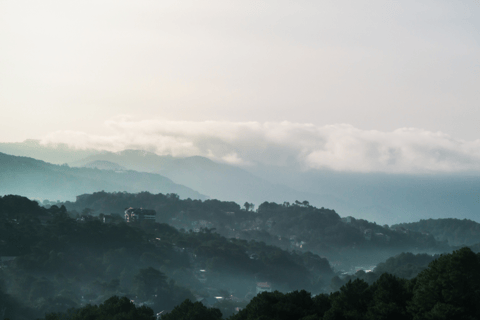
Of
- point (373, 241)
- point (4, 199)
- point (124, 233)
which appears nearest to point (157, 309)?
point (124, 233)

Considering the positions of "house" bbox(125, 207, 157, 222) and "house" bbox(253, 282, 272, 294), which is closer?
"house" bbox(253, 282, 272, 294)

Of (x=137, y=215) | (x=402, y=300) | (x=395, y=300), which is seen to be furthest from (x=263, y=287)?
(x=395, y=300)

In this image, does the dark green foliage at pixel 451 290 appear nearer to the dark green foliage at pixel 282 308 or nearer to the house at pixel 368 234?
the dark green foliage at pixel 282 308

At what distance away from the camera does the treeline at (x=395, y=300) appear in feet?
85.2

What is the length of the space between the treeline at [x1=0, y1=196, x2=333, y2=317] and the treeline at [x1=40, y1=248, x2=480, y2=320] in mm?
43357

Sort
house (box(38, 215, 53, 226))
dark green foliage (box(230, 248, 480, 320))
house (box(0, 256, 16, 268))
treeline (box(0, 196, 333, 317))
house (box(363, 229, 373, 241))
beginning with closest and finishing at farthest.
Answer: dark green foliage (box(230, 248, 480, 320)) < treeline (box(0, 196, 333, 317)) < house (box(0, 256, 16, 268)) < house (box(38, 215, 53, 226)) < house (box(363, 229, 373, 241))

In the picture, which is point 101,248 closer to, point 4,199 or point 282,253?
point 4,199

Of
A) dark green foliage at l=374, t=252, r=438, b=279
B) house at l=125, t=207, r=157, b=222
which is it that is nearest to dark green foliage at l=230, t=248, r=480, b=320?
dark green foliage at l=374, t=252, r=438, b=279

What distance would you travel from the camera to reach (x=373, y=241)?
191375 mm

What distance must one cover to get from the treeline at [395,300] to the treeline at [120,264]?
43.4 m

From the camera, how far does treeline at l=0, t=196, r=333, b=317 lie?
75.1m

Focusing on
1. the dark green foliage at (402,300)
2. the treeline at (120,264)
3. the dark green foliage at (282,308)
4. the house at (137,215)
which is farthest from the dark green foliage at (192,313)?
the house at (137,215)

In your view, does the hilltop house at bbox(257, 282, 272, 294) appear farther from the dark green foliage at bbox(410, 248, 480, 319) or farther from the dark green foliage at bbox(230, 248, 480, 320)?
the dark green foliage at bbox(410, 248, 480, 319)

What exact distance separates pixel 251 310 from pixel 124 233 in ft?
279
